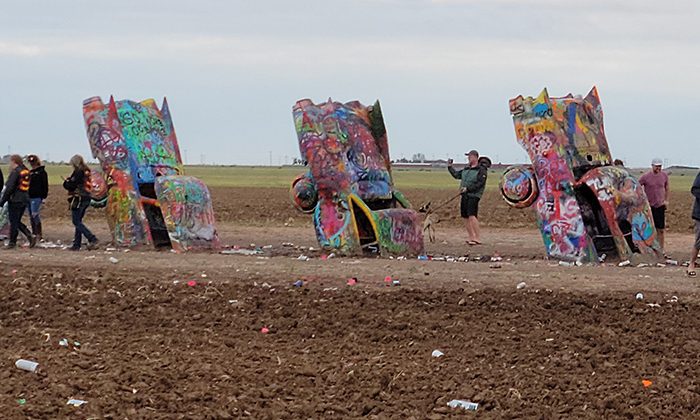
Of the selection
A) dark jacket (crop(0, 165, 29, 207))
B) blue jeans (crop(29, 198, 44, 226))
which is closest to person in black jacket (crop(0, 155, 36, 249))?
dark jacket (crop(0, 165, 29, 207))

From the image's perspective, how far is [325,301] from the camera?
11.5 metres

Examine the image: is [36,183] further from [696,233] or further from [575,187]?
[696,233]

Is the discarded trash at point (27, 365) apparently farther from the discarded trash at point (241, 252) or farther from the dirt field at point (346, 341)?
the discarded trash at point (241, 252)

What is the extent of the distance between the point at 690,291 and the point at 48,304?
733 cm

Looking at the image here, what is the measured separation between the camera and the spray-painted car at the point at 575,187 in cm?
1641

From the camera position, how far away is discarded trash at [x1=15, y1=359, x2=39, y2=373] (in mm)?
8700

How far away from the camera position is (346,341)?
9.95m

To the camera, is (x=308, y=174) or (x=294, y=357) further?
(x=308, y=174)

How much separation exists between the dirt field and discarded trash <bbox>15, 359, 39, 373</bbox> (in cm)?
8

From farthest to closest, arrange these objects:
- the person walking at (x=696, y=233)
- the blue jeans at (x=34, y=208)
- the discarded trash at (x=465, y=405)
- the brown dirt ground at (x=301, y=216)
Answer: the brown dirt ground at (x=301, y=216)
the blue jeans at (x=34, y=208)
the person walking at (x=696, y=233)
the discarded trash at (x=465, y=405)

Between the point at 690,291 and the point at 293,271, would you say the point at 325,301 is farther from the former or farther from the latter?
the point at 690,291

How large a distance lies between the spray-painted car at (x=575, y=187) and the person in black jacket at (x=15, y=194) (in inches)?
319

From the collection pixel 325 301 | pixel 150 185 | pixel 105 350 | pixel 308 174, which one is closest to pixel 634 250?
pixel 308 174

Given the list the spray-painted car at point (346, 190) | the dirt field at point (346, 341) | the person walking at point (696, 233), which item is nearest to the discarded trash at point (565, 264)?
the dirt field at point (346, 341)
